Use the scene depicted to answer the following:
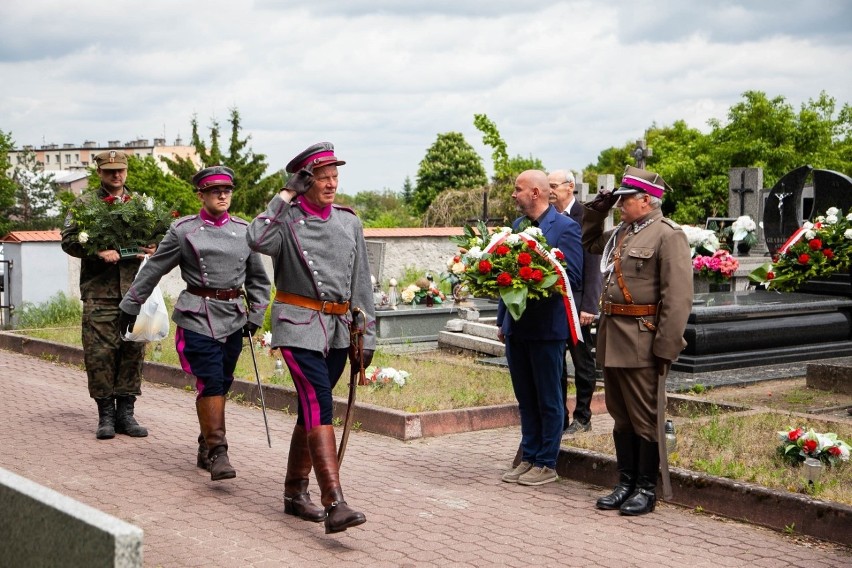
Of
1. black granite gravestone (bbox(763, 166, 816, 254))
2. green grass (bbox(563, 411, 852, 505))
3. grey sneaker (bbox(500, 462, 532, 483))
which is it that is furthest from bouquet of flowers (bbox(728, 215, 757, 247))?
grey sneaker (bbox(500, 462, 532, 483))

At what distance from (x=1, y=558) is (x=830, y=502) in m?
4.26

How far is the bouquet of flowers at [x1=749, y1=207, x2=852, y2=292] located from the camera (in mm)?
11031

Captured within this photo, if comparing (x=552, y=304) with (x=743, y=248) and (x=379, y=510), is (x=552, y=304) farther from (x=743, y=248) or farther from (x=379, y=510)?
(x=743, y=248)

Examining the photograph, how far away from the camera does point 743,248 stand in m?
22.9

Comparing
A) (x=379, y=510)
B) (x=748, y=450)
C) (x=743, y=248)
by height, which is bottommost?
(x=379, y=510)

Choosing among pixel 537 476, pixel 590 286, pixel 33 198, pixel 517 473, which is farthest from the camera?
pixel 33 198

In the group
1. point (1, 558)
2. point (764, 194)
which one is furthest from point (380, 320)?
point (764, 194)

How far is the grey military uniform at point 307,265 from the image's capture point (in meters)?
6.35

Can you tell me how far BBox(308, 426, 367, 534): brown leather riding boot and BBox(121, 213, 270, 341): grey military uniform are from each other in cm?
172

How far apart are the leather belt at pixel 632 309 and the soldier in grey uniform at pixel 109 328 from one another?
13.6 feet

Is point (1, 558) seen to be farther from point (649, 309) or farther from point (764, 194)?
point (764, 194)

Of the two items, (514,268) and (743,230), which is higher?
(743,230)

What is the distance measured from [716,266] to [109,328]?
925cm

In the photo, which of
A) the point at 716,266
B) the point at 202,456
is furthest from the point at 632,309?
the point at 716,266
